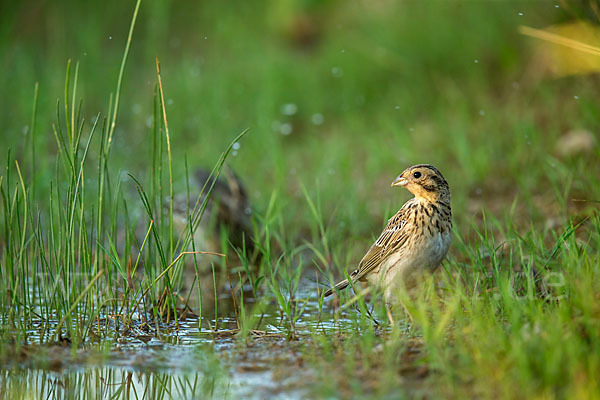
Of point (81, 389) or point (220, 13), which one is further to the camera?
point (220, 13)

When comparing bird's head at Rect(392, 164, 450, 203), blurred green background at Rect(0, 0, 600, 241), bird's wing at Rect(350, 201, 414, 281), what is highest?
blurred green background at Rect(0, 0, 600, 241)

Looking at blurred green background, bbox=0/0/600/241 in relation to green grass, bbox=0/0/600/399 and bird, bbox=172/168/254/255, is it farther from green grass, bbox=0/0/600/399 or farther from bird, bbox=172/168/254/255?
bird, bbox=172/168/254/255

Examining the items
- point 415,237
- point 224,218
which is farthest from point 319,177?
point 415,237

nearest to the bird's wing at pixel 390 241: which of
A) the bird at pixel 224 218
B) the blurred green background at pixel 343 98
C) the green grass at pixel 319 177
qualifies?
the green grass at pixel 319 177

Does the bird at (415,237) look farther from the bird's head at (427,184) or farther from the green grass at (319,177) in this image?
the green grass at (319,177)

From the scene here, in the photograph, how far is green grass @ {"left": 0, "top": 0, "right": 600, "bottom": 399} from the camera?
385 cm

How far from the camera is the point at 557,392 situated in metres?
3.15

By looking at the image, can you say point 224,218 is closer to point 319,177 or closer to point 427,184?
point 319,177

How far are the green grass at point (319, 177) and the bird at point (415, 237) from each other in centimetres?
19

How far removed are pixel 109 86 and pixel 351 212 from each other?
17.9 ft

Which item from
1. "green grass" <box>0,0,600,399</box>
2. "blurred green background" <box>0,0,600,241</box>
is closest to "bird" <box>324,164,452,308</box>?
"green grass" <box>0,0,600,399</box>

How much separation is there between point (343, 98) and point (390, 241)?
520 centimetres

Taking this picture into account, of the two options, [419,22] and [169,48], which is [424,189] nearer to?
[419,22]

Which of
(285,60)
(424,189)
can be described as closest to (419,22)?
(285,60)
